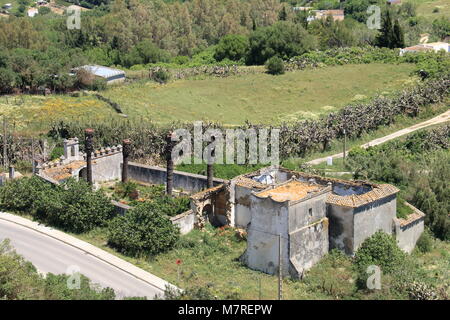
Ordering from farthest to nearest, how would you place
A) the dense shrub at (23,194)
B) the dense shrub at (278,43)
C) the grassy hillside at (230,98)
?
the dense shrub at (278,43) < the grassy hillside at (230,98) < the dense shrub at (23,194)

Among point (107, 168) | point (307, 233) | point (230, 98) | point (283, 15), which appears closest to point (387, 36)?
point (283, 15)

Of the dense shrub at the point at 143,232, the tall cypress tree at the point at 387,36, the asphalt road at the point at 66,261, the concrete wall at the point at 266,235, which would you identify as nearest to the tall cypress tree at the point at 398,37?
the tall cypress tree at the point at 387,36

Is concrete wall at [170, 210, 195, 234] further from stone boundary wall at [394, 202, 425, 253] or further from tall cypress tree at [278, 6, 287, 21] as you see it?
tall cypress tree at [278, 6, 287, 21]

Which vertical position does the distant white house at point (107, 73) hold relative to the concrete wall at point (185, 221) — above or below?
above

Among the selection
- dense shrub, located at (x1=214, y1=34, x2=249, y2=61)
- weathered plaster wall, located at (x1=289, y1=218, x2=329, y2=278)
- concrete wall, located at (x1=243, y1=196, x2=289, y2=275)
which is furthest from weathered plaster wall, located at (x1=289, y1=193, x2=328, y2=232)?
dense shrub, located at (x1=214, y1=34, x2=249, y2=61)

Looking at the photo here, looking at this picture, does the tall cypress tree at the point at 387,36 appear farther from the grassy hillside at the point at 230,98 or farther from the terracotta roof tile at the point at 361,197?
the terracotta roof tile at the point at 361,197

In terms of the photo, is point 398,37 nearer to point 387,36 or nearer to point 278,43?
point 387,36
